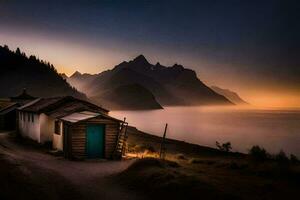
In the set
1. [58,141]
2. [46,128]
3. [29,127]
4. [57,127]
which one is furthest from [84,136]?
[29,127]

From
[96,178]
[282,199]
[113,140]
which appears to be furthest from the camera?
[113,140]

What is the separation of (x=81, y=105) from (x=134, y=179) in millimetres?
18458

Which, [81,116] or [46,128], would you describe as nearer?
[81,116]

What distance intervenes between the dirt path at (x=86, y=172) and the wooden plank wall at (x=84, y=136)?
59.4 inches

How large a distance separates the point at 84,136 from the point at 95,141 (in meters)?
1.01

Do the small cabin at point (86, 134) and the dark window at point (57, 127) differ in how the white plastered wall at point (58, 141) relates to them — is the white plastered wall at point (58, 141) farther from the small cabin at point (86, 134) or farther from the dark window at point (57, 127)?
the dark window at point (57, 127)

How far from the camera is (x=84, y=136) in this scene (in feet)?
96.2

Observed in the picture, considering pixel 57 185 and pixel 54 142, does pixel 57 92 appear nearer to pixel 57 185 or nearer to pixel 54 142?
pixel 54 142

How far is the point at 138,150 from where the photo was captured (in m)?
37.7

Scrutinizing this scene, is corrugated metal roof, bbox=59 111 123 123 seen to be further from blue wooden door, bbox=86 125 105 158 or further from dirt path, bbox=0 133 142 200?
dirt path, bbox=0 133 142 200

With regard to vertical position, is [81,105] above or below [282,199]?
above

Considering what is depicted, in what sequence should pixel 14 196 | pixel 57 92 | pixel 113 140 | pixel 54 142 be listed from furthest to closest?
1. pixel 57 92
2. pixel 54 142
3. pixel 113 140
4. pixel 14 196

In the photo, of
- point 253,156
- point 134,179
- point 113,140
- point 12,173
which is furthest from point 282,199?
point 253,156

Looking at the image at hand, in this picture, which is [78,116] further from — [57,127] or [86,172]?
[86,172]
